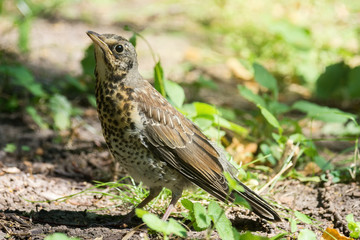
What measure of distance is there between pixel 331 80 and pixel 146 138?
136 inches

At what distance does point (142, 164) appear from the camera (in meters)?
3.42

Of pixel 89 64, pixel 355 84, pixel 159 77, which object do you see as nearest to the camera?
pixel 159 77

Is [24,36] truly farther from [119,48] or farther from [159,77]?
[119,48]

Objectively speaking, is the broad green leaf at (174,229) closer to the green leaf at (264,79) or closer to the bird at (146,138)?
the bird at (146,138)

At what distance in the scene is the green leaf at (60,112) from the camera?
16.8 ft

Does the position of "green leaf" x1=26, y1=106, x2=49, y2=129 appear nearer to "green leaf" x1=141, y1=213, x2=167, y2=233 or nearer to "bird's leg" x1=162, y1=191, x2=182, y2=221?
"bird's leg" x1=162, y1=191, x2=182, y2=221

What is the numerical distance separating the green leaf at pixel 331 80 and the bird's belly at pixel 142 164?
10.4ft

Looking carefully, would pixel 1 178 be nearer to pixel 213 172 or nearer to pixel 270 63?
pixel 213 172

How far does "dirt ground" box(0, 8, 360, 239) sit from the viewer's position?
332cm

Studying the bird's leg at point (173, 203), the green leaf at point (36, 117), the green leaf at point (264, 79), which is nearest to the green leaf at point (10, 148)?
the green leaf at point (36, 117)

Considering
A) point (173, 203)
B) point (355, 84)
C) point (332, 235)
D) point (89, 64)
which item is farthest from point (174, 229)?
point (355, 84)

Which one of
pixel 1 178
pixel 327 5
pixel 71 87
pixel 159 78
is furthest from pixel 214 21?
pixel 1 178

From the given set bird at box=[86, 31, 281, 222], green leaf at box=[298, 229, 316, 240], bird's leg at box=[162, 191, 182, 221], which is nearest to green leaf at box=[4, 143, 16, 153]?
bird at box=[86, 31, 281, 222]

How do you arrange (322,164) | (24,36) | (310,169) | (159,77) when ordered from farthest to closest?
(24,36) → (310,169) → (322,164) → (159,77)
